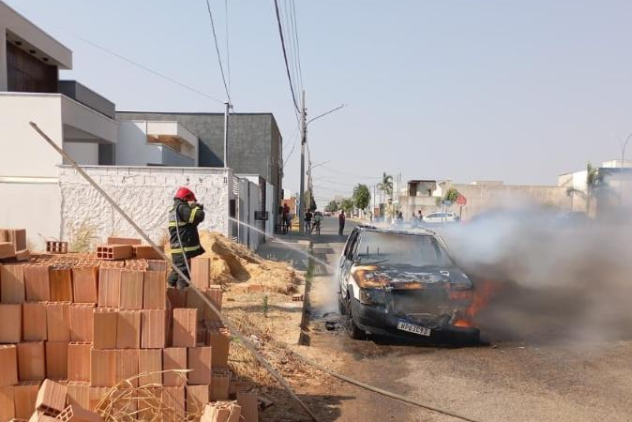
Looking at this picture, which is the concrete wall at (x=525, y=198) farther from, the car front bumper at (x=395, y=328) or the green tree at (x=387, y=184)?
the green tree at (x=387, y=184)

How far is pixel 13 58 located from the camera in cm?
2120

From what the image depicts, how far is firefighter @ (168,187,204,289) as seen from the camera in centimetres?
789

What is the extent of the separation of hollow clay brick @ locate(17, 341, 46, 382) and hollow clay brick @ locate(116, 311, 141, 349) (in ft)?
1.89

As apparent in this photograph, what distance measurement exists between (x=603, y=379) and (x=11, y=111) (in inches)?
660

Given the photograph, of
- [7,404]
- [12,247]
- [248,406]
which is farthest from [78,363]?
[248,406]

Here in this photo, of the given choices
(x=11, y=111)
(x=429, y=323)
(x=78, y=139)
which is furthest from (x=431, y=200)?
(x=429, y=323)

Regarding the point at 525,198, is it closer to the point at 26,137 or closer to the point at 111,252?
the point at 26,137

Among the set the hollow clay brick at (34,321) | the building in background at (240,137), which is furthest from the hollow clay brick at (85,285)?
the building in background at (240,137)

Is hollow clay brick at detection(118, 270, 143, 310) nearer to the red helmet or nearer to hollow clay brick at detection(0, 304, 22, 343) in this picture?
hollow clay brick at detection(0, 304, 22, 343)

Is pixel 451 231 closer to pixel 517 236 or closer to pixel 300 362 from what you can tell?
pixel 517 236

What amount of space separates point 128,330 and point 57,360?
1.94ft

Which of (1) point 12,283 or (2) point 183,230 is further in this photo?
(2) point 183,230

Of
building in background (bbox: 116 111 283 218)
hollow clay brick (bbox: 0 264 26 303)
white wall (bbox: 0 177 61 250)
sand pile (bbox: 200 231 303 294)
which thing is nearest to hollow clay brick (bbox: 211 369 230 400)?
hollow clay brick (bbox: 0 264 26 303)

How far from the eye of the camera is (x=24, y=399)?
400 cm
